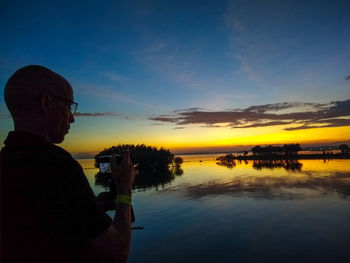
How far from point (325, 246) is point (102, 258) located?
15.1 m

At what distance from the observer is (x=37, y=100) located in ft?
4.40

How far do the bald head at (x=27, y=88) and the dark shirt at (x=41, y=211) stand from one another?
36 cm

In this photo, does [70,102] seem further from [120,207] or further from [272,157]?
[272,157]

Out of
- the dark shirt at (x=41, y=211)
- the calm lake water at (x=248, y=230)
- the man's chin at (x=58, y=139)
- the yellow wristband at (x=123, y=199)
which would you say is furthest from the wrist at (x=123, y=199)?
the calm lake water at (x=248, y=230)

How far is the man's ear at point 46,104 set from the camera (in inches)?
53.2

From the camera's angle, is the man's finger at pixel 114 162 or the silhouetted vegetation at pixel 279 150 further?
the silhouetted vegetation at pixel 279 150

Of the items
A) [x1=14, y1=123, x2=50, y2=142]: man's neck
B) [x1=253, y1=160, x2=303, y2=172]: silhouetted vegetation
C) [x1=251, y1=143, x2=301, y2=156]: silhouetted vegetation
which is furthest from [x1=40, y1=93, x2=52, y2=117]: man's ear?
[x1=251, y1=143, x2=301, y2=156]: silhouetted vegetation

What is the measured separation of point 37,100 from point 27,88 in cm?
9

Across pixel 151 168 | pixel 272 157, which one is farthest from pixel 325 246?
pixel 272 157

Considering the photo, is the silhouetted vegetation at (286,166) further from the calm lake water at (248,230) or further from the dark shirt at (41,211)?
the dark shirt at (41,211)

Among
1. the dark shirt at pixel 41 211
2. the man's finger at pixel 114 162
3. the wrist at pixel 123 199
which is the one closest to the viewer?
the dark shirt at pixel 41 211

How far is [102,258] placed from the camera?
3.90ft

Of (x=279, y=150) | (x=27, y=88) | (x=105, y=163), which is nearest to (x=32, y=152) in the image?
(x=27, y=88)

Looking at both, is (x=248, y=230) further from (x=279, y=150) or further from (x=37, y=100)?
(x=279, y=150)
